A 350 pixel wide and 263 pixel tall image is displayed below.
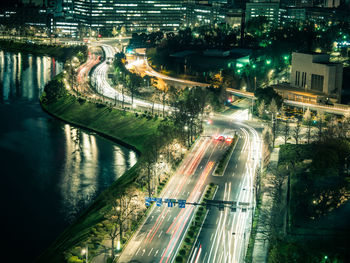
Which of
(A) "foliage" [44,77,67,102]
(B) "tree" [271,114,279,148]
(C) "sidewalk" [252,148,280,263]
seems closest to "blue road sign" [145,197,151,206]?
(C) "sidewalk" [252,148,280,263]

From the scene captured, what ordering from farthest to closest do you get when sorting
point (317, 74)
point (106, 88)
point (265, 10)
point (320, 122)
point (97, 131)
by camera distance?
point (265, 10) → point (106, 88) → point (317, 74) → point (97, 131) → point (320, 122)

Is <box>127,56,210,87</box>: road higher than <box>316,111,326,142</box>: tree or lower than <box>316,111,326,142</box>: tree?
higher

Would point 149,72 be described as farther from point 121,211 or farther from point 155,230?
point 155,230

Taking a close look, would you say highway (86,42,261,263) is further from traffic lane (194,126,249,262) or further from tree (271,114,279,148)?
tree (271,114,279,148)

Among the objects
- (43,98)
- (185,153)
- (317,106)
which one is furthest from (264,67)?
(185,153)

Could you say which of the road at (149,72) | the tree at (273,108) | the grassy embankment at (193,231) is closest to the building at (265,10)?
the road at (149,72)

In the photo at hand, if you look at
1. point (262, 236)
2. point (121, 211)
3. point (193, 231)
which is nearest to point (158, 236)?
point (193, 231)
